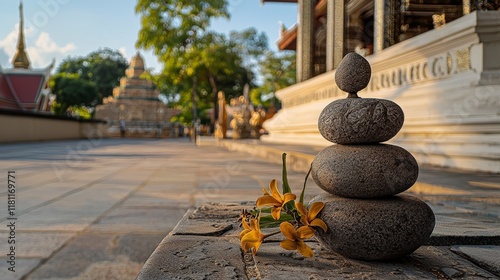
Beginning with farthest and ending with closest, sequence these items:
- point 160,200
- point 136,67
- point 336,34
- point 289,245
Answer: point 136,67 < point 336,34 < point 160,200 < point 289,245

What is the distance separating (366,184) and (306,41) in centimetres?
990

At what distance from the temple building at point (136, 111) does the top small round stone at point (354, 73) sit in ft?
102

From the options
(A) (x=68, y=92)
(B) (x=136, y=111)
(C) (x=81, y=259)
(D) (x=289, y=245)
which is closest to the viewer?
(D) (x=289, y=245)

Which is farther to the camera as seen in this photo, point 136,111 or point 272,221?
point 136,111

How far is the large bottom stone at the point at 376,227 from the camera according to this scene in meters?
1.42

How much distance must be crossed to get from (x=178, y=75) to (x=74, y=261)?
23.1 meters

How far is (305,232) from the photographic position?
1.44 metres

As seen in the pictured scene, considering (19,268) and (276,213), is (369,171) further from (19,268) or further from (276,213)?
(19,268)

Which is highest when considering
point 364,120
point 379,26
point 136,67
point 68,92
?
point 136,67

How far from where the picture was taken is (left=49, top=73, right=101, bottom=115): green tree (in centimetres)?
4122

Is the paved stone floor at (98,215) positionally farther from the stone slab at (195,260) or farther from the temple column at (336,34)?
the temple column at (336,34)

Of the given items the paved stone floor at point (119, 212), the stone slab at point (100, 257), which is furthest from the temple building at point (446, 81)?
the stone slab at point (100, 257)

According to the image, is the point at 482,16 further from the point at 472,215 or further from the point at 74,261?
the point at 74,261

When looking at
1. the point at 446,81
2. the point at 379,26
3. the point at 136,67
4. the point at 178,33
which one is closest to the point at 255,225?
the point at 446,81
